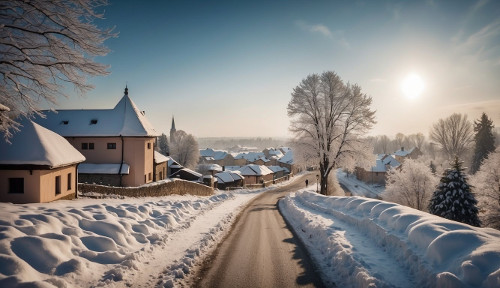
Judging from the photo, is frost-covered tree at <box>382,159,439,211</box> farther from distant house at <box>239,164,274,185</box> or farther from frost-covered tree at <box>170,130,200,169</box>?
frost-covered tree at <box>170,130,200,169</box>

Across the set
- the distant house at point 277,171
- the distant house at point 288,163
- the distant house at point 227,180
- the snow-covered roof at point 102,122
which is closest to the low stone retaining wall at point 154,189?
the snow-covered roof at point 102,122

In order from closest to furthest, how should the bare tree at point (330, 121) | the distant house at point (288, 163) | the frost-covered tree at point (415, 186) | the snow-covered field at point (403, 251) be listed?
the snow-covered field at point (403, 251), the bare tree at point (330, 121), the frost-covered tree at point (415, 186), the distant house at point (288, 163)

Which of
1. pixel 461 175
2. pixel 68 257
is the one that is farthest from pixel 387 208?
pixel 461 175

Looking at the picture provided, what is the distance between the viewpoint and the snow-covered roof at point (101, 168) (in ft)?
79.6

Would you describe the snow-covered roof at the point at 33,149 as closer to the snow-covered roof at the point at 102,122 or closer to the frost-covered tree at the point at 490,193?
the snow-covered roof at the point at 102,122

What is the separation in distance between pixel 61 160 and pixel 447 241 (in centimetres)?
1822

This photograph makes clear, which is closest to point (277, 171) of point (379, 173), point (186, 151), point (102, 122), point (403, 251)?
point (379, 173)

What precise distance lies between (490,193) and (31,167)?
38.5 meters

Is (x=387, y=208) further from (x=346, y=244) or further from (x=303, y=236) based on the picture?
(x=303, y=236)

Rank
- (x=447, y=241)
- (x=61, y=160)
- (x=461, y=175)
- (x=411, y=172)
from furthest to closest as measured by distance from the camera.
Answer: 1. (x=411, y=172)
2. (x=461, y=175)
3. (x=61, y=160)
4. (x=447, y=241)

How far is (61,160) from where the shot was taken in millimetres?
14242

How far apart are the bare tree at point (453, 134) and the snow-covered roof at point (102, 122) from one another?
70229 mm

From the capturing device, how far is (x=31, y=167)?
12930 mm

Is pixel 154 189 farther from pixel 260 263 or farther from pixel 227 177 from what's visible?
pixel 227 177
